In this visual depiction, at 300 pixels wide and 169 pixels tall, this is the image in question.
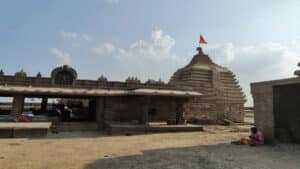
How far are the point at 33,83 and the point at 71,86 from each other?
8.65 ft

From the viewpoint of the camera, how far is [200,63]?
30859 millimetres

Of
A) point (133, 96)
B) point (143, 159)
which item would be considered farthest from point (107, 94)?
point (143, 159)

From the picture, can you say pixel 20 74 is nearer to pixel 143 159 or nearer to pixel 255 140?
pixel 143 159

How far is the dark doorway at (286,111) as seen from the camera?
11219mm

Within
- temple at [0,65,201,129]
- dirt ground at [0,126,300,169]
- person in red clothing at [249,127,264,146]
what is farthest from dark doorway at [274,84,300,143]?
temple at [0,65,201,129]

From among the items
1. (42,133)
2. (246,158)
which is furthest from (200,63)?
(246,158)

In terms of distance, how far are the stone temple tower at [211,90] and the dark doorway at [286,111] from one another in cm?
1330

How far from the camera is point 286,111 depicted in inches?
448

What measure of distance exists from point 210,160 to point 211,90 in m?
20.8

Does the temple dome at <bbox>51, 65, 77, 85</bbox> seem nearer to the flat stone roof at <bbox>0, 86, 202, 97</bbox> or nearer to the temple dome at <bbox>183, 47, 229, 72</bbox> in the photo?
the flat stone roof at <bbox>0, 86, 202, 97</bbox>

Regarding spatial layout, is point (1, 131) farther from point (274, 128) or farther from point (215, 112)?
point (215, 112)

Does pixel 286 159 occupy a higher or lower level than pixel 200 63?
lower

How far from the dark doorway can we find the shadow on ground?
58.0 inches

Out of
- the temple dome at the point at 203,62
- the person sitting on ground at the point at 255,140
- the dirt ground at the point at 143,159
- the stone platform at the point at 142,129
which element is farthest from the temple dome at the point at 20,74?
the temple dome at the point at 203,62
